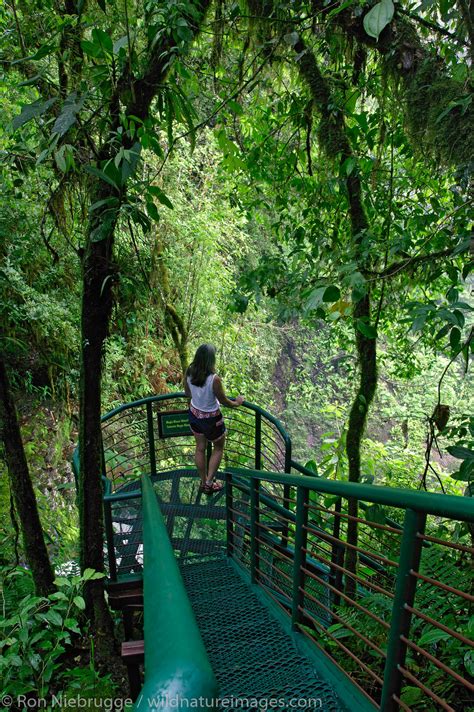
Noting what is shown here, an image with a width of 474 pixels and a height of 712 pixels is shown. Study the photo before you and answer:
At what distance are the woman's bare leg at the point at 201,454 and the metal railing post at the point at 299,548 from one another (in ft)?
9.86

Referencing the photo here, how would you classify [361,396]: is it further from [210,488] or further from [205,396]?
[210,488]

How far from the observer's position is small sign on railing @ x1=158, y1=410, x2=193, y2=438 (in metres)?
5.73

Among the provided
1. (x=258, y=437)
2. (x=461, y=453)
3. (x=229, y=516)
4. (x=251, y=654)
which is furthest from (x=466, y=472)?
(x=258, y=437)

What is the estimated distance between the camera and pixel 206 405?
5.00 metres

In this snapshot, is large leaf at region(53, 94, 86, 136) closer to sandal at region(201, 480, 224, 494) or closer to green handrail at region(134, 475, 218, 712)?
green handrail at region(134, 475, 218, 712)

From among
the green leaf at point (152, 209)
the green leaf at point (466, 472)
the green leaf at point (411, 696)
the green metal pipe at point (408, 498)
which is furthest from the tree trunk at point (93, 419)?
the green leaf at point (466, 472)

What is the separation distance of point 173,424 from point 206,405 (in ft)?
3.14

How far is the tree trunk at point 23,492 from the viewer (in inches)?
141

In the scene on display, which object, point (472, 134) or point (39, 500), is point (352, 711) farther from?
point (39, 500)

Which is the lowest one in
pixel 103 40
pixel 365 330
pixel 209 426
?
pixel 209 426

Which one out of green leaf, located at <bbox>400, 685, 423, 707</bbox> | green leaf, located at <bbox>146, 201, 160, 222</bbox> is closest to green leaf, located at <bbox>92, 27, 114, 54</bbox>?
green leaf, located at <bbox>146, 201, 160, 222</bbox>

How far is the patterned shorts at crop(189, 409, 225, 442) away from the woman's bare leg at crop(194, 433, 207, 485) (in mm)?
75

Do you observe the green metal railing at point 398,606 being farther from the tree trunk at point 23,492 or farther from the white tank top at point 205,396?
the tree trunk at point 23,492

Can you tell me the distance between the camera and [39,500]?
20.7ft
